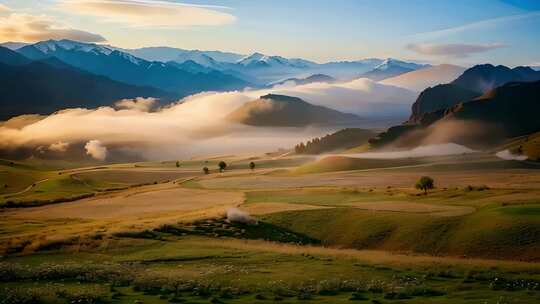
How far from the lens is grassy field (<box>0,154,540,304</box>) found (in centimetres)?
3675

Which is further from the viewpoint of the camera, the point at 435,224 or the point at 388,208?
the point at 388,208

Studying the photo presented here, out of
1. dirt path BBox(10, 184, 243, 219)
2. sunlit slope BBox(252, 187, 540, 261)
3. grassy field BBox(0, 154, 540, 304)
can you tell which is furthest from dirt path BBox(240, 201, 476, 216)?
dirt path BBox(10, 184, 243, 219)

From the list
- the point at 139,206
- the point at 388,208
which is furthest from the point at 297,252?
the point at 139,206

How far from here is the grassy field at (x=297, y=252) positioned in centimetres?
3675

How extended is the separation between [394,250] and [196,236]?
25.0 meters

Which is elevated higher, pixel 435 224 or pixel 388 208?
pixel 388 208

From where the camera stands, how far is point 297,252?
5903 centimetres

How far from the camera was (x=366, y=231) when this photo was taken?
69688mm

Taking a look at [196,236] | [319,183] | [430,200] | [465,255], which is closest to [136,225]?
[196,236]

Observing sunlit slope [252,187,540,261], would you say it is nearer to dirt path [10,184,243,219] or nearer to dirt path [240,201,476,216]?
dirt path [240,201,476,216]

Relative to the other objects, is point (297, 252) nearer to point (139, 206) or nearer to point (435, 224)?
point (435, 224)

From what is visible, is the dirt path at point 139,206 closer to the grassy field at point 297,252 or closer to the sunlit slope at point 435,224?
the grassy field at point 297,252

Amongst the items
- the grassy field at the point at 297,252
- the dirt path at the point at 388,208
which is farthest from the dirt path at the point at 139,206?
the dirt path at the point at 388,208

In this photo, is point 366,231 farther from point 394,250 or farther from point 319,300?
point 319,300
